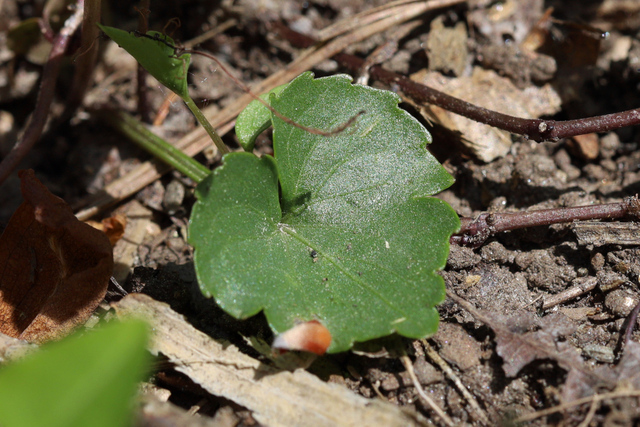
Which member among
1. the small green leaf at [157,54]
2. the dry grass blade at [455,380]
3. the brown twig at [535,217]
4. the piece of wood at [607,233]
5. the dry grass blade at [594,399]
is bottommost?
the dry grass blade at [455,380]

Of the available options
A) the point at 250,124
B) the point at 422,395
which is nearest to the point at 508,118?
the point at 250,124

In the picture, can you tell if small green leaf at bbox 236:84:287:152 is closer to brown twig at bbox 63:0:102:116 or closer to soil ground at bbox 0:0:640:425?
soil ground at bbox 0:0:640:425

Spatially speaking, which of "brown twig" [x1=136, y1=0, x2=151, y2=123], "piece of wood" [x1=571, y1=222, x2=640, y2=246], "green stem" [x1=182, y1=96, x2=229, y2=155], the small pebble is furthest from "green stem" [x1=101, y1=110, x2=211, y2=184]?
the small pebble

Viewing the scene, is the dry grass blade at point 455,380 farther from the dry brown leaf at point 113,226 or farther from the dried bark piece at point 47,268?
the dry brown leaf at point 113,226

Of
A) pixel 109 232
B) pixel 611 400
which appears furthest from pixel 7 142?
pixel 611 400

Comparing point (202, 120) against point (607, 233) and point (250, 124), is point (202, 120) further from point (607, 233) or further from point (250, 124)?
point (607, 233)

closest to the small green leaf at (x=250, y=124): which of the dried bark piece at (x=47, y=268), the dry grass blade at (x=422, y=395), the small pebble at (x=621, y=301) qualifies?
the dried bark piece at (x=47, y=268)
